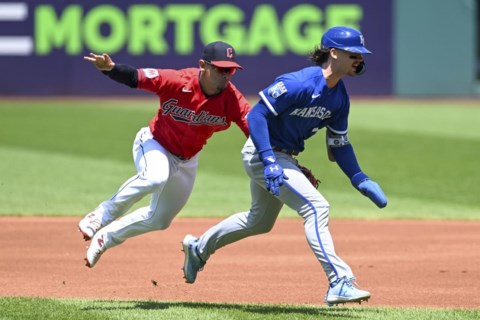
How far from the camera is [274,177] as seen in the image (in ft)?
23.2

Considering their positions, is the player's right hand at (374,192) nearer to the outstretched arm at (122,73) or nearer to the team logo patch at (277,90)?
the team logo patch at (277,90)

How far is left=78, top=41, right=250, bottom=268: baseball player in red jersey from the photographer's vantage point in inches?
303

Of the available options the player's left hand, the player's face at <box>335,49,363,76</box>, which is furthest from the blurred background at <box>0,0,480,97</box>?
the player's left hand

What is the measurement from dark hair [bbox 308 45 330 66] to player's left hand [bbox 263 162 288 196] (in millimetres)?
884

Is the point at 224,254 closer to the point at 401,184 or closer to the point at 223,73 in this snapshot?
the point at 223,73

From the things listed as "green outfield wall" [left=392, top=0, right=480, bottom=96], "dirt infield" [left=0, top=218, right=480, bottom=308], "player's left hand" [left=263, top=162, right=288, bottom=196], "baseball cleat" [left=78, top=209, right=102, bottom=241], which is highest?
"player's left hand" [left=263, top=162, right=288, bottom=196]

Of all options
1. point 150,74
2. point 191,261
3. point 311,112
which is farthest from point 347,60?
point 191,261

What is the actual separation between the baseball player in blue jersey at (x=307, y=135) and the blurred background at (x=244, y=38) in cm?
1989

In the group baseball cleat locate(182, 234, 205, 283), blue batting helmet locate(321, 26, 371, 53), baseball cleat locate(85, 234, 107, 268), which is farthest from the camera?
baseball cleat locate(182, 234, 205, 283)

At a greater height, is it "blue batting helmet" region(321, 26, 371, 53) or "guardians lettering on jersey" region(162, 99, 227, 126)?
"blue batting helmet" region(321, 26, 371, 53)

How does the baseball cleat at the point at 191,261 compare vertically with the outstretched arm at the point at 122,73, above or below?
below

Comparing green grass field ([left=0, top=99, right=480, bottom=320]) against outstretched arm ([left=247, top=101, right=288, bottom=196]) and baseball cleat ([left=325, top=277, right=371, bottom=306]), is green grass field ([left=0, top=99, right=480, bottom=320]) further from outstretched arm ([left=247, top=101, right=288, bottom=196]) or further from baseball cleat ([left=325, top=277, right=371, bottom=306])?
outstretched arm ([left=247, top=101, right=288, bottom=196])

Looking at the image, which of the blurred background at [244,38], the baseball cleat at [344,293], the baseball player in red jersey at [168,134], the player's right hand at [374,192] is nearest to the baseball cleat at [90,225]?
the baseball player in red jersey at [168,134]

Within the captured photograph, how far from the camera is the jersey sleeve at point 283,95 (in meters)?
7.14
